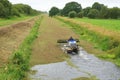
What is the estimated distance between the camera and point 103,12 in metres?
118

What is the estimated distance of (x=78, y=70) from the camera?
22.6 m

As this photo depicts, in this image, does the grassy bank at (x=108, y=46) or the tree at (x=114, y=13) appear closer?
the grassy bank at (x=108, y=46)

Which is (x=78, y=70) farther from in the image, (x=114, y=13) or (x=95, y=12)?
(x=95, y=12)

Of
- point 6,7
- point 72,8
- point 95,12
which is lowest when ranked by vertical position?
point 72,8

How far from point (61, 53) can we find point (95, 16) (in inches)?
3804

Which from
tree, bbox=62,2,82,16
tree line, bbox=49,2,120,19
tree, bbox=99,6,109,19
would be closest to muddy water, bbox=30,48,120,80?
tree line, bbox=49,2,120,19

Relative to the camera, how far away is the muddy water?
20511 millimetres

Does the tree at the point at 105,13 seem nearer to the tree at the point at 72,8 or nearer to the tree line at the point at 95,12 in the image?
the tree line at the point at 95,12

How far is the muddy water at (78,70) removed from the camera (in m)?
20.5

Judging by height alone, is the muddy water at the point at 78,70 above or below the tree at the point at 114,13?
above

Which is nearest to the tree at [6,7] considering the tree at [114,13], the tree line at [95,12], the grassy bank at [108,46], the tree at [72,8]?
the tree line at [95,12]

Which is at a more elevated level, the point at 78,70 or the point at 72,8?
the point at 78,70

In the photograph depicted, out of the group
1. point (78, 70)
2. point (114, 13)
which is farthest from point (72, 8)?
point (78, 70)

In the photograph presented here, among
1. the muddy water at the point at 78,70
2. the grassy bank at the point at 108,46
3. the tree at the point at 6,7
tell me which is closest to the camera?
the muddy water at the point at 78,70
